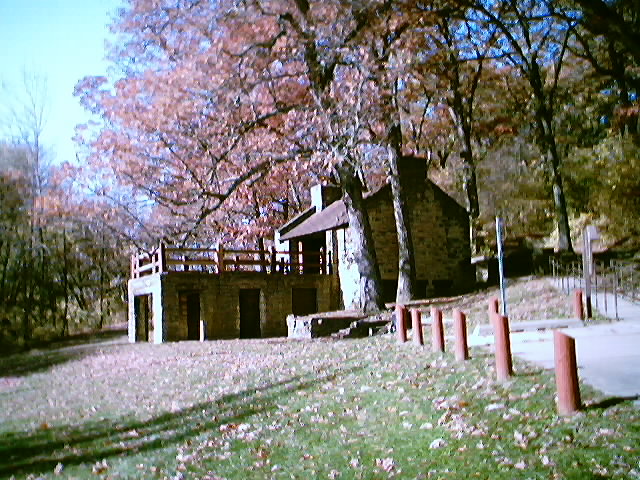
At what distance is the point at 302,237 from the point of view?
30.6 metres

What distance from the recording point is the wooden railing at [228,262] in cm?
2541

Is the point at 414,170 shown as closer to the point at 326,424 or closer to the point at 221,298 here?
the point at 221,298

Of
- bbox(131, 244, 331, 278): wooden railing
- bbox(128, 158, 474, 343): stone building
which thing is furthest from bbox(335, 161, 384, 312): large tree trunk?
bbox(131, 244, 331, 278): wooden railing

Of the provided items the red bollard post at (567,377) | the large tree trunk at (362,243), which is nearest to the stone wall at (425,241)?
the large tree trunk at (362,243)

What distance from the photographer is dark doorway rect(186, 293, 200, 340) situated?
1043 inches

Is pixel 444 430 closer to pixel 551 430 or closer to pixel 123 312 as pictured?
pixel 551 430

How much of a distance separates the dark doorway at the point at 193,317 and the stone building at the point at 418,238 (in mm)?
6254

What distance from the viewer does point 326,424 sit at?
7.93 metres

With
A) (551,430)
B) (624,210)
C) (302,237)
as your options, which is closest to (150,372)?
(551,430)

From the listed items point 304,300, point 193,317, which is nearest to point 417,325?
point 193,317

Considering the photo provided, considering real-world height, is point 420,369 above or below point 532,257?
below

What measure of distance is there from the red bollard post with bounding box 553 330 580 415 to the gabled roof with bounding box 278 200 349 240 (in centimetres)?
1934

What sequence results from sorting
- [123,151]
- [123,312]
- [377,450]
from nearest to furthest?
[377,450]
[123,151]
[123,312]

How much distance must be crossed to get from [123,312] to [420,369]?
140 ft
